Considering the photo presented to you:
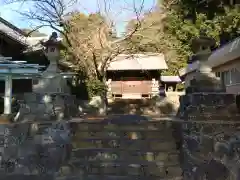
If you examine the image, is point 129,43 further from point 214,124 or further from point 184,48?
point 184,48

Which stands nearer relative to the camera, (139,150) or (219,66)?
(139,150)

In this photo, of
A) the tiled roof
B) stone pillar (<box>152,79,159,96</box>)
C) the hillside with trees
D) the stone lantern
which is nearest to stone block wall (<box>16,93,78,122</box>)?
the stone lantern

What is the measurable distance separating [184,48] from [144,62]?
20.4 ft

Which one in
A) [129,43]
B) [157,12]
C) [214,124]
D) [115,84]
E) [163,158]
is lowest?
[163,158]

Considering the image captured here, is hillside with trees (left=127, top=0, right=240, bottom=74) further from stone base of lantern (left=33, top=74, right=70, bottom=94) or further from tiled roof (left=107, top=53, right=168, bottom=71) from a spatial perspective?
stone base of lantern (left=33, top=74, right=70, bottom=94)

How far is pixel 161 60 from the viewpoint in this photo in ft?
94.4

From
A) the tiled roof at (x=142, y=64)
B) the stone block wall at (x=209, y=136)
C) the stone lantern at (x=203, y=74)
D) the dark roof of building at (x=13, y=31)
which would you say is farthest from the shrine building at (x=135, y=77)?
the stone block wall at (x=209, y=136)

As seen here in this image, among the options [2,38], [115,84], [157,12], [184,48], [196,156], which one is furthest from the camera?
[184,48]

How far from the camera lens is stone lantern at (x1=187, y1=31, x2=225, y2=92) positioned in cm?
880

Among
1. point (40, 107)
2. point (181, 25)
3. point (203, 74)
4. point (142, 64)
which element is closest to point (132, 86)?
point (142, 64)

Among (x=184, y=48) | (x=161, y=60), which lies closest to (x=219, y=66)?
(x=161, y=60)

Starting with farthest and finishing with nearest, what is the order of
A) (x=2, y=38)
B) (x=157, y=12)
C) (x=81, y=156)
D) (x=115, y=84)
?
(x=115, y=84) → (x=2, y=38) → (x=157, y=12) → (x=81, y=156)

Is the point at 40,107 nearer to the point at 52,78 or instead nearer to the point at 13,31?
the point at 52,78

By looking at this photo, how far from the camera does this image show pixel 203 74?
29.8 ft
